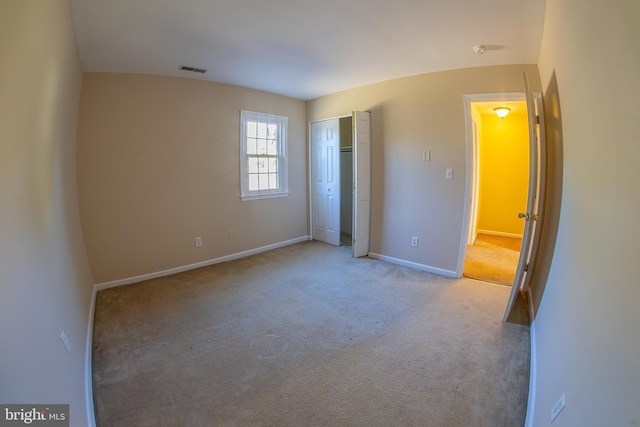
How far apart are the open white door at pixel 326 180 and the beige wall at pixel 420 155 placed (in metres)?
0.59

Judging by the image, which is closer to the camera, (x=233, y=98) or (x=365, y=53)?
(x=365, y=53)

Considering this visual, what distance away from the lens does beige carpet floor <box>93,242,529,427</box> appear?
63.7 inches

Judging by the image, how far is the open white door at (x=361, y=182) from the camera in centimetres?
402

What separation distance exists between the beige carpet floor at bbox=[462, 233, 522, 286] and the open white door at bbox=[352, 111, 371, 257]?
1386 mm

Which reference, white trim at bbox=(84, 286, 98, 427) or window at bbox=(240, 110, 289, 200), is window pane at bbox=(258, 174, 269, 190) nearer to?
window at bbox=(240, 110, 289, 200)

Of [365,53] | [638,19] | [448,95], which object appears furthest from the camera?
[448,95]

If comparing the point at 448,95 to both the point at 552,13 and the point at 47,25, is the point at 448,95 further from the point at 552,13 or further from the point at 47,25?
the point at 47,25

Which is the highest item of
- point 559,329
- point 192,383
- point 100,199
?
point 100,199

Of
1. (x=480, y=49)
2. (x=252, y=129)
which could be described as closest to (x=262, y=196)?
(x=252, y=129)

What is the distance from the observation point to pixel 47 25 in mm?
Answer: 1485

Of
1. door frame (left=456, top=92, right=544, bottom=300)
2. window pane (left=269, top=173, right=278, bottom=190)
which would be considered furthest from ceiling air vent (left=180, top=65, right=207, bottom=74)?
door frame (left=456, top=92, right=544, bottom=300)

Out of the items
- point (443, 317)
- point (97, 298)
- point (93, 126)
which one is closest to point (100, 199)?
point (93, 126)

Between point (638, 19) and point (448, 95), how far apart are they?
280cm

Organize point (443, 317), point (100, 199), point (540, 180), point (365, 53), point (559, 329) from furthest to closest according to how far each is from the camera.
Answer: point (100, 199) < point (365, 53) < point (443, 317) < point (540, 180) < point (559, 329)
